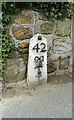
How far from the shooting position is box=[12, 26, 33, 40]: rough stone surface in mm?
3104

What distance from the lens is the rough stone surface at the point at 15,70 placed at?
10.1 feet

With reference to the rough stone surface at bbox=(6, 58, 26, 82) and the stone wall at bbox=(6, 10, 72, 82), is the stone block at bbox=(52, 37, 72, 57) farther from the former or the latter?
the rough stone surface at bbox=(6, 58, 26, 82)

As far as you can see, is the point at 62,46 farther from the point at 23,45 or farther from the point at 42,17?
the point at 23,45

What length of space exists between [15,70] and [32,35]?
1.82ft

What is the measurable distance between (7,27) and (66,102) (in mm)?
1246

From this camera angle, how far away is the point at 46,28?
3.36 meters

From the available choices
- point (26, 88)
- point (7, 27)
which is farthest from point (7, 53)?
point (26, 88)

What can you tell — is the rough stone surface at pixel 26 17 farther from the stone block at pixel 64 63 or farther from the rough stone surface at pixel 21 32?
the stone block at pixel 64 63

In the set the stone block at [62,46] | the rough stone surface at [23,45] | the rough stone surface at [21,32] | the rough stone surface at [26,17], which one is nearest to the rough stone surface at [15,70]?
the rough stone surface at [23,45]

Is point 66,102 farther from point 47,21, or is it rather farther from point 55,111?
point 47,21

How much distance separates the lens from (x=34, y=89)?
320 cm

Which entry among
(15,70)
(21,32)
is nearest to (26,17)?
(21,32)

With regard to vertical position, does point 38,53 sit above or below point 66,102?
above

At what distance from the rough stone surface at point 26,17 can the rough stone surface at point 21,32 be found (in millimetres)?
87
